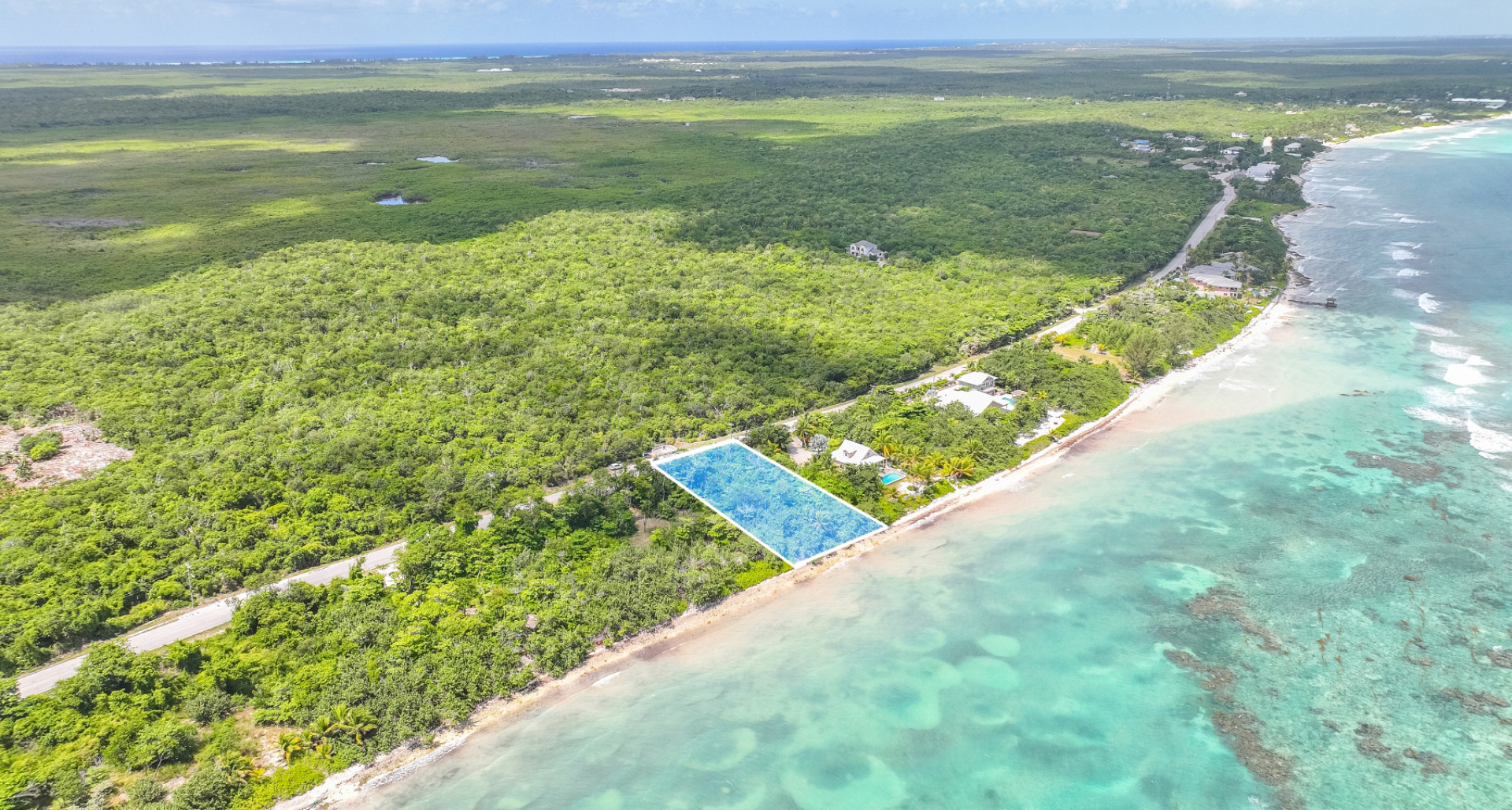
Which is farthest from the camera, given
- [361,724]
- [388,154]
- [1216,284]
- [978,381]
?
[388,154]

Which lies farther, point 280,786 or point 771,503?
point 771,503

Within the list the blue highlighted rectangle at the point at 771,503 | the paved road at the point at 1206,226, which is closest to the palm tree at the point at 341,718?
the blue highlighted rectangle at the point at 771,503

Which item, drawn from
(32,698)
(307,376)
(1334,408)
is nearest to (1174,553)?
(1334,408)

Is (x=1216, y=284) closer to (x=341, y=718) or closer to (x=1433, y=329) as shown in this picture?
(x=1433, y=329)

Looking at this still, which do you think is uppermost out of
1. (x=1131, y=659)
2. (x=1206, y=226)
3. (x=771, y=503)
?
(x=1206, y=226)

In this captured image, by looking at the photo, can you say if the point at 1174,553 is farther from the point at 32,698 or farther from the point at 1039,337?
the point at 32,698

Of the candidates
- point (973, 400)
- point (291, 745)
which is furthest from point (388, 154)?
point (291, 745)
